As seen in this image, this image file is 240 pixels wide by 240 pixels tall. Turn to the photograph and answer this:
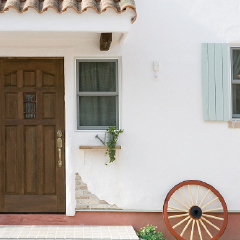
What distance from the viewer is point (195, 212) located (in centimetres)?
600

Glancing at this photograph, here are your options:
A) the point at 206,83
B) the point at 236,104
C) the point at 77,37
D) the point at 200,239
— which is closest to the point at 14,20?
the point at 77,37

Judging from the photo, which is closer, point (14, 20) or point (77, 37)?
point (14, 20)

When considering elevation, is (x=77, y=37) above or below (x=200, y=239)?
above

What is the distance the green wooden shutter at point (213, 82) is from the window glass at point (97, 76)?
4.20ft

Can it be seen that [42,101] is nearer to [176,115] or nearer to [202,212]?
[176,115]

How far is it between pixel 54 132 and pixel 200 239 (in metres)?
2.51

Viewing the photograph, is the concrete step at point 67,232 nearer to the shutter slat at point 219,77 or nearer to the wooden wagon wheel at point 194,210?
the wooden wagon wheel at point 194,210

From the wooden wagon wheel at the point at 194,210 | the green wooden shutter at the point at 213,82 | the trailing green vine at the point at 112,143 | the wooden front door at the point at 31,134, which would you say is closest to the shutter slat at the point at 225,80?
the green wooden shutter at the point at 213,82

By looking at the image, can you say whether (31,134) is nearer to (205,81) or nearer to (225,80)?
(205,81)

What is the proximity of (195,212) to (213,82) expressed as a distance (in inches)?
70.8

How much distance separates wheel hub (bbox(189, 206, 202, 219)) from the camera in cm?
598

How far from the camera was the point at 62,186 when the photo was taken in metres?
6.22

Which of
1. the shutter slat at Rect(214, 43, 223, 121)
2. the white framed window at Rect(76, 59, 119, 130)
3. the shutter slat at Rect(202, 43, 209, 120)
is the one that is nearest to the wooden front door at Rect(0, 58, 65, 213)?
the white framed window at Rect(76, 59, 119, 130)

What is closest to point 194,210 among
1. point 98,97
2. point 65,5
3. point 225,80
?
point 225,80
